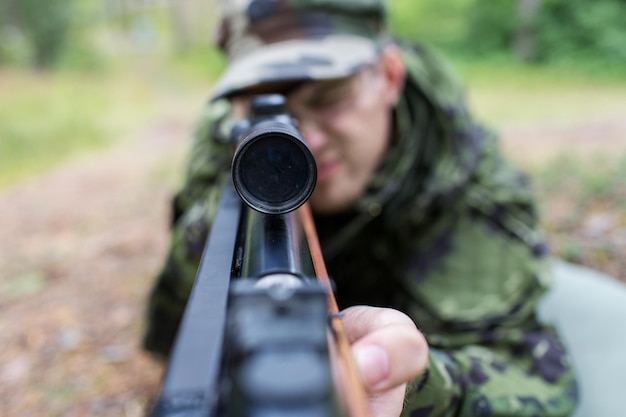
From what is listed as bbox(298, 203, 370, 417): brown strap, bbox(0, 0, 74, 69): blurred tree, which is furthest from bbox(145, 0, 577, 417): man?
bbox(0, 0, 74, 69): blurred tree

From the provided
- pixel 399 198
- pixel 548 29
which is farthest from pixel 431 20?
pixel 399 198

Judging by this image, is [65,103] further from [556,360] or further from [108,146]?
[556,360]

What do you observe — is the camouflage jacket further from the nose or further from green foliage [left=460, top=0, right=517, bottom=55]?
green foliage [left=460, top=0, right=517, bottom=55]

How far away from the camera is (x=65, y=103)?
1112 centimetres

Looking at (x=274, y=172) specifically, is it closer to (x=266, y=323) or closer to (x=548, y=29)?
(x=266, y=323)

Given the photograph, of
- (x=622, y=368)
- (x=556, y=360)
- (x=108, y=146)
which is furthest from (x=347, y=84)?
(x=108, y=146)

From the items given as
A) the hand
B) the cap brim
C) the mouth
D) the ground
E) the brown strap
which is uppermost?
the cap brim

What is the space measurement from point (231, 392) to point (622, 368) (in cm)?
218

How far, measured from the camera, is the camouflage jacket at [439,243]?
213 centimetres

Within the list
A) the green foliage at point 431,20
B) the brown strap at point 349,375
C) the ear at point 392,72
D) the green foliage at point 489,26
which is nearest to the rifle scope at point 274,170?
the brown strap at point 349,375

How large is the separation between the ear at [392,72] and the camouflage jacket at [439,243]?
86 millimetres

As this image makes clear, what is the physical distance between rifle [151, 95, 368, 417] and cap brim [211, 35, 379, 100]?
980 millimetres

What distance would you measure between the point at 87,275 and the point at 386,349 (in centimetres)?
354

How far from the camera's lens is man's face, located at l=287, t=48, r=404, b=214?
6.89 ft
